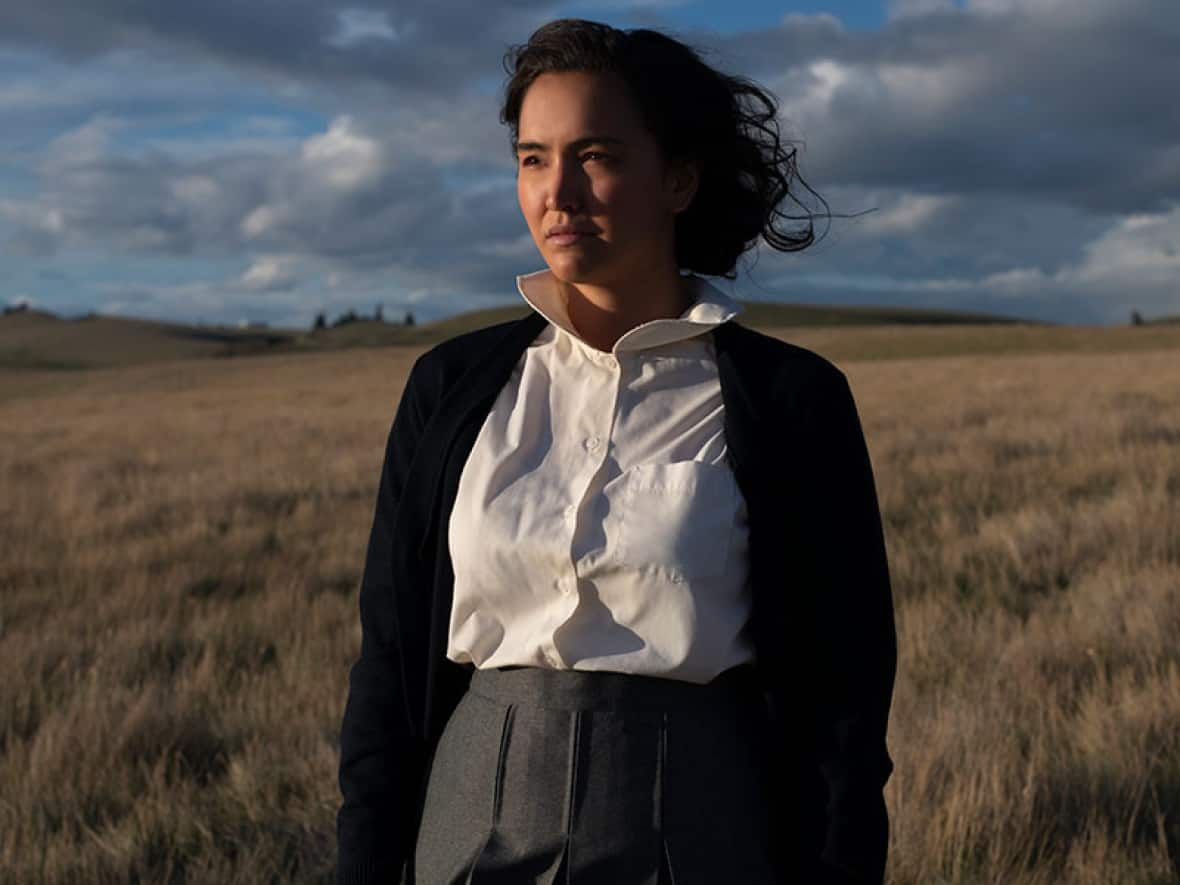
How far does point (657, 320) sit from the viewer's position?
2.06 m

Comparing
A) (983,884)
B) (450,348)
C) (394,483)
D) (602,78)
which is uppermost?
(602,78)

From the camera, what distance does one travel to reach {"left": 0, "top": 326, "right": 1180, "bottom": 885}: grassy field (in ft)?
11.4

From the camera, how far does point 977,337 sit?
6291 cm

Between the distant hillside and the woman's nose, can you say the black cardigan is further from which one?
the distant hillside

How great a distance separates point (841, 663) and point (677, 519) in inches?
13.9

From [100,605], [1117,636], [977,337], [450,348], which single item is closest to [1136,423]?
[1117,636]

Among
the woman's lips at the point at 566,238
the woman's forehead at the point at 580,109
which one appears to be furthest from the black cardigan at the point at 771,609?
the woman's forehead at the point at 580,109

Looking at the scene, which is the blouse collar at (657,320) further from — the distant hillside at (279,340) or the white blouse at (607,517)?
the distant hillside at (279,340)

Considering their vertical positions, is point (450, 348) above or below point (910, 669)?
above

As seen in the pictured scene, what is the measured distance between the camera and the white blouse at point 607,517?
193 centimetres

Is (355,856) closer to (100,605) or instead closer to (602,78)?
(602,78)

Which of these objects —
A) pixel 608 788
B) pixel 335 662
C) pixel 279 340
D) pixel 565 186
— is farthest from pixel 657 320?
pixel 279 340

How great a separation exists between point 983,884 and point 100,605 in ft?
15.5

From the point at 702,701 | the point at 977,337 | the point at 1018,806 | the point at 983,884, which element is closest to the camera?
the point at 702,701
